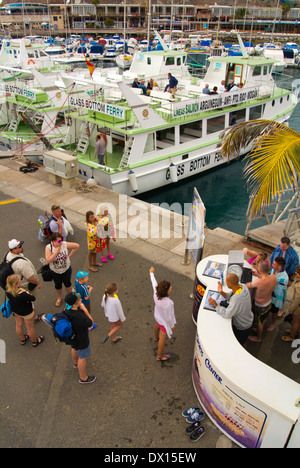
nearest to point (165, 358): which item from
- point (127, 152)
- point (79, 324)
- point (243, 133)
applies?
point (79, 324)

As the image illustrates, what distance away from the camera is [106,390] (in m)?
5.30

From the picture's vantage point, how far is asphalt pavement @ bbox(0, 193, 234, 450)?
4.65 meters

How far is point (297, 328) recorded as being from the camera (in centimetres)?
597

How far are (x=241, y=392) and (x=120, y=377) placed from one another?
2175 millimetres

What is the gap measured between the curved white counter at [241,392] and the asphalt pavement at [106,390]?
1.40 ft

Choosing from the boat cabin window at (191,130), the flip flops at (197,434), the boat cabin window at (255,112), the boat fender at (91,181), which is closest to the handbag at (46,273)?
the flip flops at (197,434)

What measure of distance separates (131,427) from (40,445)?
3.89 feet

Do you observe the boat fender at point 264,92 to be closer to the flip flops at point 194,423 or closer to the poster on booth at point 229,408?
the poster on booth at point 229,408

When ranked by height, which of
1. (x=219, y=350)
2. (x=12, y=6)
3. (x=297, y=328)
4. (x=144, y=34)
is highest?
(x=12, y=6)

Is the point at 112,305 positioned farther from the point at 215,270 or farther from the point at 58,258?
the point at 215,270

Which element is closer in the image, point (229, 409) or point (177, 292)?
point (229, 409)

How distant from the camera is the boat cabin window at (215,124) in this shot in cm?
1700
